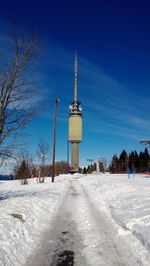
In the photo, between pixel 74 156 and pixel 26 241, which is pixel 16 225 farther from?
pixel 74 156

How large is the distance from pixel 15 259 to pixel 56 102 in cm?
3082

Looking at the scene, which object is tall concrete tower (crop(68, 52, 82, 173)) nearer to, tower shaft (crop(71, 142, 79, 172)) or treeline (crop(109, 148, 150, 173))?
tower shaft (crop(71, 142, 79, 172))

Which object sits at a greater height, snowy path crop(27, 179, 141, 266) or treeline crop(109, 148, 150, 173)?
treeline crop(109, 148, 150, 173)

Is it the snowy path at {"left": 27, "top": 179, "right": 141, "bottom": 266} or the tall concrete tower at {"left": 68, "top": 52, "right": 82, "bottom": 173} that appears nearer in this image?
the snowy path at {"left": 27, "top": 179, "right": 141, "bottom": 266}

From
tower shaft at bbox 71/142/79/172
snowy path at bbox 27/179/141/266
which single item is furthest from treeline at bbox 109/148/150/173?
snowy path at bbox 27/179/141/266

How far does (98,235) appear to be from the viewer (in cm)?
786

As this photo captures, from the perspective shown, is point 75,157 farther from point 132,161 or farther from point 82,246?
point 82,246

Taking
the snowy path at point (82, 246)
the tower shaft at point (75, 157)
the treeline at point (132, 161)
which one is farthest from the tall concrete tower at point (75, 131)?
the snowy path at point (82, 246)

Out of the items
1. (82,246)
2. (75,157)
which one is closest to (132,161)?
(75,157)

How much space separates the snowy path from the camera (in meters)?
5.75

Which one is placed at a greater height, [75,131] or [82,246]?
[75,131]

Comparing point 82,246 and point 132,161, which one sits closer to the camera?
point 82,246

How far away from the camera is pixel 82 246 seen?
686 cm

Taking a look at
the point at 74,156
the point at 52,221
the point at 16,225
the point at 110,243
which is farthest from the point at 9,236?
the point at 74,156
